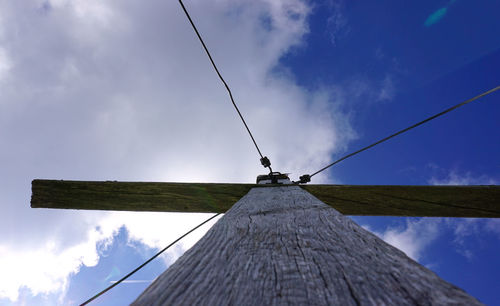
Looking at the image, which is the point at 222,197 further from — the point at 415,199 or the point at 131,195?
the point at 415,199

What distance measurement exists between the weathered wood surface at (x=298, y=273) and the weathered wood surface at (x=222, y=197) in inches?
52.4

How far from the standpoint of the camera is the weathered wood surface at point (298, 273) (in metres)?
0.50

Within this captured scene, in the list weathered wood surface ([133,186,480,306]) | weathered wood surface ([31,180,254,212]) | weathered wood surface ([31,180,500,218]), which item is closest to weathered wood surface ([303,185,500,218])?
weathered wood surface ([31,180,500,218])

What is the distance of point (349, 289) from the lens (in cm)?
52

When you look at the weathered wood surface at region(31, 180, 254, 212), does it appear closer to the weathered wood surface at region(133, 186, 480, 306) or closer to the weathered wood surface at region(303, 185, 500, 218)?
the weathered wood surface at region(303, 185, 500, 218)

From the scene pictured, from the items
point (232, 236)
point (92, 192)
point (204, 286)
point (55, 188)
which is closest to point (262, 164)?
point (92, 192)

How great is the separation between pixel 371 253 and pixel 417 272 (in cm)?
12

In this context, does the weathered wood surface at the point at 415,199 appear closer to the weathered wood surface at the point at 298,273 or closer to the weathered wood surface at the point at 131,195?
the weathered wood surface at the point at 131,195

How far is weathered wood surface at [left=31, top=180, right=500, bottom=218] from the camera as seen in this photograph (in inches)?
84.2

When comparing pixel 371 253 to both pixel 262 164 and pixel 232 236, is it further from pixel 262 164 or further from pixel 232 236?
pixel 262 164

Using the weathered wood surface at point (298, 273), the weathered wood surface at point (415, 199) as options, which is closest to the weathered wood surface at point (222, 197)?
the weathered wood surface at point (415, 199)

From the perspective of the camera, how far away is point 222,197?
2.22 meters

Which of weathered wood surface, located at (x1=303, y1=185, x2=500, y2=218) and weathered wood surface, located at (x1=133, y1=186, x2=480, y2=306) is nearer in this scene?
weathered wood surface, located at (x1=133, y1=186, x2=480, y2=306)

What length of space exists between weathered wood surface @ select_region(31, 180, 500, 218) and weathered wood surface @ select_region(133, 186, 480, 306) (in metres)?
1.33
